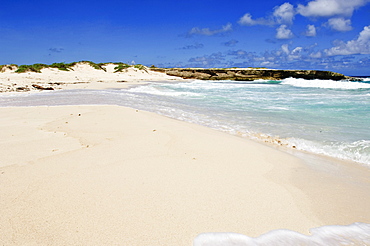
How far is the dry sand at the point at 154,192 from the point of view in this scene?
180 cm

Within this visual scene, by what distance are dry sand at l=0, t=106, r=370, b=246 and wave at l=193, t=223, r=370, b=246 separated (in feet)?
0.19

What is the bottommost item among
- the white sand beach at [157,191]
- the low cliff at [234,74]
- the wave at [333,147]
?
the wave at [333,147]

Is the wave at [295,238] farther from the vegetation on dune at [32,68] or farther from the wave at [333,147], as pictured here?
the vegetation on dune at [32,68]

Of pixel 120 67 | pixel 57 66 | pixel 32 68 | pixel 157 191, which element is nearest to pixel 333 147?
pixel 157 191

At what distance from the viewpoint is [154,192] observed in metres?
2.32

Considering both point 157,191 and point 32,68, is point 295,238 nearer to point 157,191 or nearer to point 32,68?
point 157,191

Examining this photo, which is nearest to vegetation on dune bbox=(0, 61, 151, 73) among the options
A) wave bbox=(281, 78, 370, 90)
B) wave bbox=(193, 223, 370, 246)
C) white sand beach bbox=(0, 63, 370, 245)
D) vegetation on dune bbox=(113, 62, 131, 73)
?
vegetation on dune bbox=(113, 62, 131, 73)

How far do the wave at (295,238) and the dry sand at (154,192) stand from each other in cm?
6

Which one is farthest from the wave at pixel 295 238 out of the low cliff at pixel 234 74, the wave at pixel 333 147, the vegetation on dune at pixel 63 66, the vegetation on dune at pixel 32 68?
the low cliff at pixel 234 74

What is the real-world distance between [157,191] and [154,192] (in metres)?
0.03

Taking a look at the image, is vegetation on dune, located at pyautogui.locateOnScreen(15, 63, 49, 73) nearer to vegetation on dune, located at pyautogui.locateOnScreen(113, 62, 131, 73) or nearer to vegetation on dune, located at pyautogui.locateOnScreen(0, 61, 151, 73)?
vegetation on dune, located at pyautogui.locateOnScreen(0, 61, 151, 73)

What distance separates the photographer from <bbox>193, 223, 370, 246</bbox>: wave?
69.7 inches

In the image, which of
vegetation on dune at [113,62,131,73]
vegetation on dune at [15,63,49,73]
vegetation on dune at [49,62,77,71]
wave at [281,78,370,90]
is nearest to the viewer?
wave at [281,78,370,90]

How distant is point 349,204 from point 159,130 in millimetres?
3139
